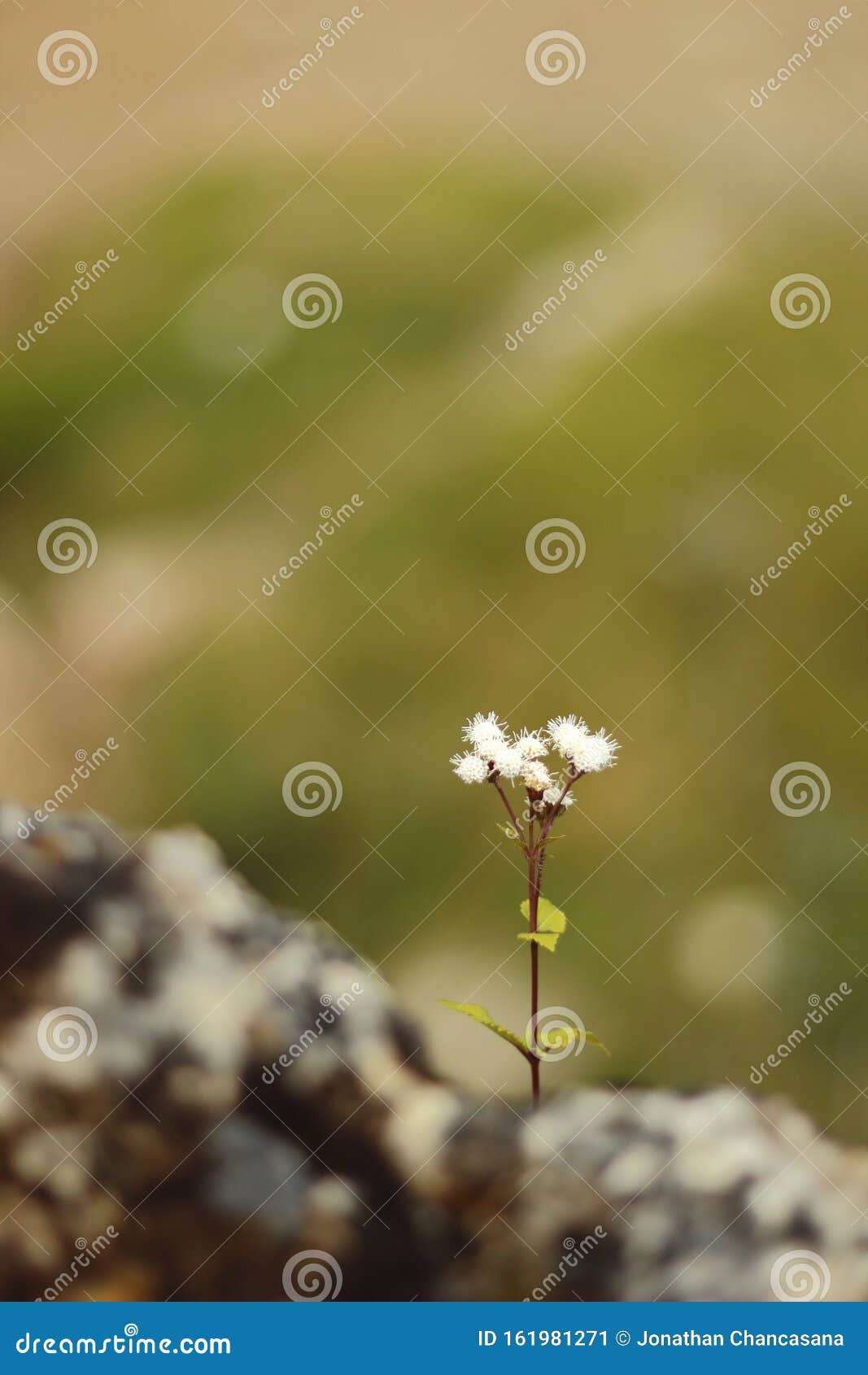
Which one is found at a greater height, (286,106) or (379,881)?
(286,106)

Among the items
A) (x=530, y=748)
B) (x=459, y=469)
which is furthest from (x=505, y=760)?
(x=459, y=469)

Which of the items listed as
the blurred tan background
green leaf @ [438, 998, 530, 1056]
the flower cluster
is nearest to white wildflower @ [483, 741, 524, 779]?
the flower cluster

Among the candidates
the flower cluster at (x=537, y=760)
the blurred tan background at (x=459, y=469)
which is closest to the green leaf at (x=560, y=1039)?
the blurred tan background at (x=459, y=469)

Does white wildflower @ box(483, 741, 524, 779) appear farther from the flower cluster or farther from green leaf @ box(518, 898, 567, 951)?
green leaf @ box(518, 898, 567, 951)

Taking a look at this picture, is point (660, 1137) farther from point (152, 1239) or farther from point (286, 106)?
point (286, 106)

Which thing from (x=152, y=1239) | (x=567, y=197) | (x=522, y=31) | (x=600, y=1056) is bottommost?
(x=152, y=1239)

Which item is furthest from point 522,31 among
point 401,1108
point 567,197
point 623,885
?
point 401,1108
